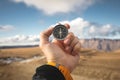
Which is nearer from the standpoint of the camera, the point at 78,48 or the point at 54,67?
the point at 54,67

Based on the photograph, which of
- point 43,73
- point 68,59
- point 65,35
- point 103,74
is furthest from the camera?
point 103,74

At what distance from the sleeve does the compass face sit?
39.1 inches

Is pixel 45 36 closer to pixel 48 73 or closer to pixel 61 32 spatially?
pixel 61 32

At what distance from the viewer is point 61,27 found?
12.7ft

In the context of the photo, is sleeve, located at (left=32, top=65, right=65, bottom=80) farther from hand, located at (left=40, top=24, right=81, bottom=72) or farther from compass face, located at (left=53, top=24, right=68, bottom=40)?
compass face, located at (left=53, top=24, right=68, bottom=40)

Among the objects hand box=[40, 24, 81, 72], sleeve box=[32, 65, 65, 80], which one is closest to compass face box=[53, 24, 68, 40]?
hand box=[40, 24, 81, 72]

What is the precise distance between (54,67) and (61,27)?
3.63 feet

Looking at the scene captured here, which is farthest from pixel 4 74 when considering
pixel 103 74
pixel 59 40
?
pixel 59 40

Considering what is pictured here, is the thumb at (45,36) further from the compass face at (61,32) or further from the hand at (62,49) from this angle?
the compass face at (61,32)

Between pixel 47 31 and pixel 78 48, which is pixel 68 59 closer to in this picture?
pixel 78 48

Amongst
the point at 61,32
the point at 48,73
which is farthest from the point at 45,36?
the point at 48,73

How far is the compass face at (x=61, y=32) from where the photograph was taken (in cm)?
379

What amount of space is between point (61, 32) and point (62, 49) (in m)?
0.30

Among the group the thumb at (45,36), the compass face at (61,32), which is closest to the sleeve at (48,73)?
the thumb at (45,36)
